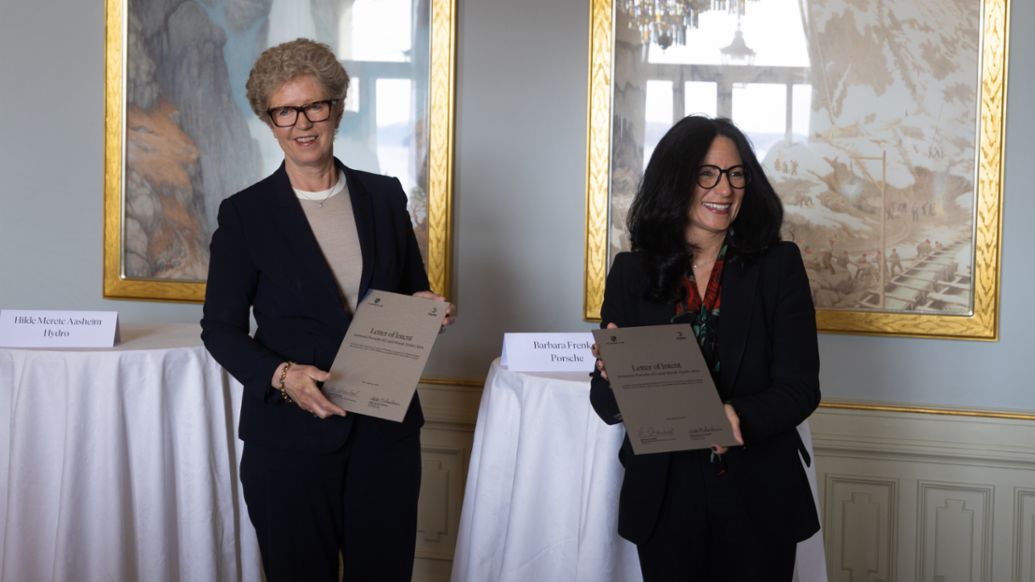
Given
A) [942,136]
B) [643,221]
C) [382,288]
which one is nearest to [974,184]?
[942,136]

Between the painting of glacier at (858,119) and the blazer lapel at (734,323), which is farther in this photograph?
the painting of glacier at (858,119)

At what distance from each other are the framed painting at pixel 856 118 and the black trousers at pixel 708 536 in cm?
208

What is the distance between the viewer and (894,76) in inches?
154

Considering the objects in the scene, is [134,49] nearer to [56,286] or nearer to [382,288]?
[56,286]

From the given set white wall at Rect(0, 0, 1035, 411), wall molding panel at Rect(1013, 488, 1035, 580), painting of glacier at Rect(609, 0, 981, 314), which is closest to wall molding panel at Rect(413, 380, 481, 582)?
white wall at Rect(0, 0, 1035, 411)

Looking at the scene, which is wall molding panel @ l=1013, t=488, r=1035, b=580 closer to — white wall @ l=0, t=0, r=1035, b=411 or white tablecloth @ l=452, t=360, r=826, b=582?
white wall @ l=0, t=0, r=1035, b=411

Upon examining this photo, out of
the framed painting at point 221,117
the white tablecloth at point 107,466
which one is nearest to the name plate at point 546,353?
the white tablecloth at point 107,466

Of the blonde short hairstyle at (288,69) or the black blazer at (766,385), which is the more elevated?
the blonde short hairstyle at (288,69)

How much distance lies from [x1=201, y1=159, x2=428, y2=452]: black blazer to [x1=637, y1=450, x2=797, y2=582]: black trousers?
0.74 metres

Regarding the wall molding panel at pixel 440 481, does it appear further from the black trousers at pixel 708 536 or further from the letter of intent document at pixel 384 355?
the black trousers at pixel 708 536

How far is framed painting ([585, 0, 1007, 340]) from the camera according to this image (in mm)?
3869

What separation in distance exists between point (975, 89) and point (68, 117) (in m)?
4.18

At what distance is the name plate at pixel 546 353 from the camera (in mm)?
2990

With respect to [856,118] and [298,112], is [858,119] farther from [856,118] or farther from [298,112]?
[298,112]
